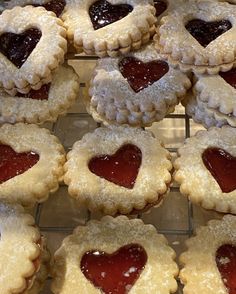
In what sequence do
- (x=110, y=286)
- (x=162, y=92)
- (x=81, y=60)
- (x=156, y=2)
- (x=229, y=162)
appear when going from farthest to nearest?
(x=81, y=60), (x=156, y=2), (x=162, y=92), (x=229, y=162), (x=110, y=286)

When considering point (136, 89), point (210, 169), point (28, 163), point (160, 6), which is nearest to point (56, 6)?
point (160, 6)

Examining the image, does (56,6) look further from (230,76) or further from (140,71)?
(230,76)

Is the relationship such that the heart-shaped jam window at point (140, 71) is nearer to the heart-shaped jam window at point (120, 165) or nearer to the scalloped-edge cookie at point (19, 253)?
the heart-shaped jam window at point (120, 165)

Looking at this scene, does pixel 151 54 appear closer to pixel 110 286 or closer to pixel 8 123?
pixel 8 123

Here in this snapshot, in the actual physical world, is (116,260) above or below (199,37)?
below

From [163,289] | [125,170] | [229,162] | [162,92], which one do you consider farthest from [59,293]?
[162,92]
